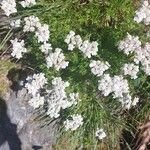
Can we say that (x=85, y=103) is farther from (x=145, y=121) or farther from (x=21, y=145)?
(x=21, y=145)

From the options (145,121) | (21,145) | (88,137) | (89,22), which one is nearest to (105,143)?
(88,137)

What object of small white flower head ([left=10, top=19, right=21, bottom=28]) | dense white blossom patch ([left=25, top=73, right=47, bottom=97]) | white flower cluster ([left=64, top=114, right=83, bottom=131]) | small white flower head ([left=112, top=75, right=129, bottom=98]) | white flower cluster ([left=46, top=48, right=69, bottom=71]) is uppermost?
small white flower head ([left=10, top=19, right=21, bottom=28])

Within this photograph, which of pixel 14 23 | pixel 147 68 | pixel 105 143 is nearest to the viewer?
pixel 147 68

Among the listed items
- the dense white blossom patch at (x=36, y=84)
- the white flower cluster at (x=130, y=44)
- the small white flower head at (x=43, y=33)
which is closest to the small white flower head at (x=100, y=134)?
the dense white blossom patch at (x=36, y=84)

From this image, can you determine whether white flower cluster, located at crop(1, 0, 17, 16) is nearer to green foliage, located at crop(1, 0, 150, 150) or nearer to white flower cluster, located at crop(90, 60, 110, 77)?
green foliage, located at crop(1, 0, 150, 150)

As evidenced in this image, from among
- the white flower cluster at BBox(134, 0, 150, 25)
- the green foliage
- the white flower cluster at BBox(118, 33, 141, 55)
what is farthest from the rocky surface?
the white flower cluster at BBox(134, 0, 150, 25)

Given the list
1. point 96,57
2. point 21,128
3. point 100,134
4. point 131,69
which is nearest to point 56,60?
point 96,57
